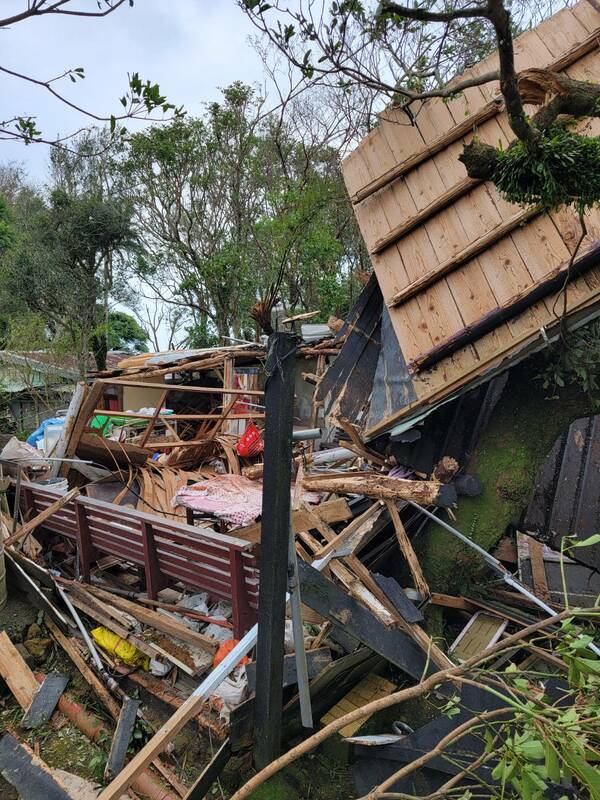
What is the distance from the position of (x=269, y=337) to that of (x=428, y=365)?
2391mm

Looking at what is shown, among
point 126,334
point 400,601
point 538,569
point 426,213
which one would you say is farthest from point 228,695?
point 126,334

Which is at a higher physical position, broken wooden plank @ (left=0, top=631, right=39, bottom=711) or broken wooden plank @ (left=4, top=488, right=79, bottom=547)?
broken wooden plank @ (left=4, top=488, right=79, bottom=547)

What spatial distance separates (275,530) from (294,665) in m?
1.34

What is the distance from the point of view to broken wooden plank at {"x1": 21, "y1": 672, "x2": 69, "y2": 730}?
420cm

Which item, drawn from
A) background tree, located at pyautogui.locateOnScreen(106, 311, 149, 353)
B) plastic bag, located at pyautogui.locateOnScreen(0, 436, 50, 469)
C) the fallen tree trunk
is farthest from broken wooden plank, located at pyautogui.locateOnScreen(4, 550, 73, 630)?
background tree, located at pyautogui.locateOnScreen(106, 311, 149, 353)

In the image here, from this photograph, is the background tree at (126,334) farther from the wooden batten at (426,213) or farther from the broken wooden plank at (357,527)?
the broken wooden plank at (357,527)

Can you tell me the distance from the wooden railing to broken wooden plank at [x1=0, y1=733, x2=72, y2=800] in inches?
55.5

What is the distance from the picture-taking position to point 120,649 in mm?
4496

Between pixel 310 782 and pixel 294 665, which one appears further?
pixel 294 665

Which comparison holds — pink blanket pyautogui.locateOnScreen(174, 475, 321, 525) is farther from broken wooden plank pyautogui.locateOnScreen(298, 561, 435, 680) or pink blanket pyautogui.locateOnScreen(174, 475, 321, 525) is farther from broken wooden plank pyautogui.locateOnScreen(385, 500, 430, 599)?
broken wooden plank pyautogui.locateOnScreen(298, 561, 435, 680)

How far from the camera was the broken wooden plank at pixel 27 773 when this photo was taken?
3.51m

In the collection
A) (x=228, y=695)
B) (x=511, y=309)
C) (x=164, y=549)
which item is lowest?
(x=228, y=695)

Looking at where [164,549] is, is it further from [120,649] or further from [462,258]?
[462,258]

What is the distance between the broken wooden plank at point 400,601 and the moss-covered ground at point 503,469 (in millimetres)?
882
